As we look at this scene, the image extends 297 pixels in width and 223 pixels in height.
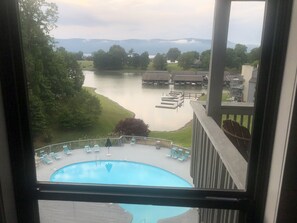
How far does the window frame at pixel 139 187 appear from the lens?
100 cm

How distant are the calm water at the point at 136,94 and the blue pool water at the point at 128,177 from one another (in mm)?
333

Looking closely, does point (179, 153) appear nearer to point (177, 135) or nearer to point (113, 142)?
point (177, 135)

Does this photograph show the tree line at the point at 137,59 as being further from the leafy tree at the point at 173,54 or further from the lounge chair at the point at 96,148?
the lounge chair at the point at 96,148

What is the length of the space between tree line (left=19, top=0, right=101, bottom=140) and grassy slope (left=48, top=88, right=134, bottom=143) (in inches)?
1.3

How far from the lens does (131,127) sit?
162cm

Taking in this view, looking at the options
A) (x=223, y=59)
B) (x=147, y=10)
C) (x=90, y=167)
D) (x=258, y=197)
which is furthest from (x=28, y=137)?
(x=223, y=59)

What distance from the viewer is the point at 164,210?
145 centimetres

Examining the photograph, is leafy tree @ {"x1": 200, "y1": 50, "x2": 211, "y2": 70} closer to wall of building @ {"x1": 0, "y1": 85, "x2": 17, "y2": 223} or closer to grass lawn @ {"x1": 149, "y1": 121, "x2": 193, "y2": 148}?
grass lawn @ {"x1": 149, "y1": 121, "x2": 193, "y2": 148}

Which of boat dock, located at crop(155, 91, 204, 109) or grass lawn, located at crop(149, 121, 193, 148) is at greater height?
boat dock, located at crop(155, 91, 204, 109)

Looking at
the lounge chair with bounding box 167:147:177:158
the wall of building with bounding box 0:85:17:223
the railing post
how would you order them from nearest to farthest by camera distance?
the wall of building with bounding box 0:85:17:223, the lounge chair with bounding box 167:147:177:158, the railing post

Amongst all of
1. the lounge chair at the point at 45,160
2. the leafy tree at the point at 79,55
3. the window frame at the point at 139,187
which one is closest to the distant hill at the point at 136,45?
the leafy tree at the point at 79,55

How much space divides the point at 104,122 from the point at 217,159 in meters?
1.03

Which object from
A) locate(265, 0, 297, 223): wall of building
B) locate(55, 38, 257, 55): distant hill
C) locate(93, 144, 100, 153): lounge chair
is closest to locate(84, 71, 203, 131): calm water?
locate(55, 38, 257, 55): distant hill

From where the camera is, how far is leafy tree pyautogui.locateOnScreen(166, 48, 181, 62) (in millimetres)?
1516
